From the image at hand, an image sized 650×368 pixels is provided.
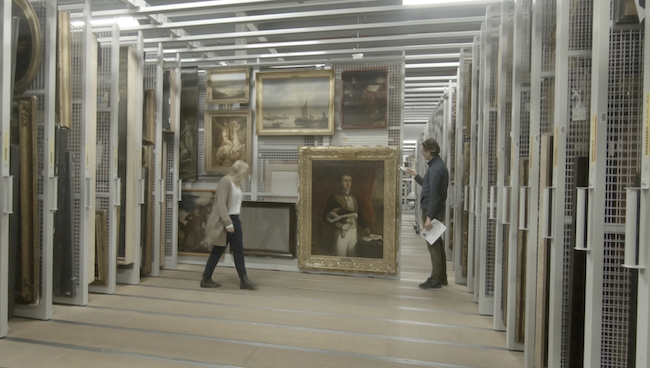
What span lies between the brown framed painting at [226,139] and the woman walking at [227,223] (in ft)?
4.42

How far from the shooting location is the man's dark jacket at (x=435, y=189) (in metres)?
5.59

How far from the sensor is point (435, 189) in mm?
5602

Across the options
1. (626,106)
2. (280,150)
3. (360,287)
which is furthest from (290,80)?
(626,106)

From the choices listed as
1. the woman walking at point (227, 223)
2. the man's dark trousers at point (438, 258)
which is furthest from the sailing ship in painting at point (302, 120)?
the man's dark trousers at point (438, 258)

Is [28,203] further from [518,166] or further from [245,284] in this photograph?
[518,166]

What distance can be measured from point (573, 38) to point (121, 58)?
533 centimetres

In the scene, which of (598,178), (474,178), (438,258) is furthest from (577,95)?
(438,258)

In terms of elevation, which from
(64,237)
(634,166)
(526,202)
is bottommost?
(64,237)

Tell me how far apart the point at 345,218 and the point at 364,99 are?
186cm

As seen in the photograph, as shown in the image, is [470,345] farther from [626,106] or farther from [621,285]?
[626,106]

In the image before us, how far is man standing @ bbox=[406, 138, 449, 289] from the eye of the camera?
220 inches

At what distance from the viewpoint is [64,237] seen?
4664 millimetres

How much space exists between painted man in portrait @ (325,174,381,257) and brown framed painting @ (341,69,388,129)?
0.88 metres

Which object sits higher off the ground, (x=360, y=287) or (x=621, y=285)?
(x=621, y=285)
